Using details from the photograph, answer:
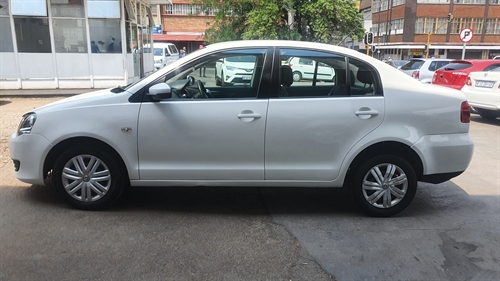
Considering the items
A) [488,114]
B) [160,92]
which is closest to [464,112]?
[160,92]

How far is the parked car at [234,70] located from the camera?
14.4 feet

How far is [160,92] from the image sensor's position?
4043 mm

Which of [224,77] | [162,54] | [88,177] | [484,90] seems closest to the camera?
[88,177]

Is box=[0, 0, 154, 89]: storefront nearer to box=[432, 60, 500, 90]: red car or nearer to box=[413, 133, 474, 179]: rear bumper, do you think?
box=[432, 60, 500, 90]: red car

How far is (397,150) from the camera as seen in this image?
14.3ft

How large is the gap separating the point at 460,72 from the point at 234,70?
30.9 ft

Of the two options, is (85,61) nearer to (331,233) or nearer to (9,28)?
(9,28)

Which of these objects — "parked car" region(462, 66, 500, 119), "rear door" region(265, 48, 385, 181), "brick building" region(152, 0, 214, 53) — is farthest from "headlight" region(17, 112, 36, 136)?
"brick building" region(152, 0, 214, 53)

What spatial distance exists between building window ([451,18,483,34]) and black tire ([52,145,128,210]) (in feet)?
195

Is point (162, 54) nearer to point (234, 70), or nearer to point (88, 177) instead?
point (234, 70)

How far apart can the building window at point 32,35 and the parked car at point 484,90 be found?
12.4 m

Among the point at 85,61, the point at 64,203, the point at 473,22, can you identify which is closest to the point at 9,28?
the point at 85,61

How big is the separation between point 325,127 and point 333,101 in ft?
0.93

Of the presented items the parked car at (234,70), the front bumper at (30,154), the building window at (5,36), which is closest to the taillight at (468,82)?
the parked car at (234,70)
